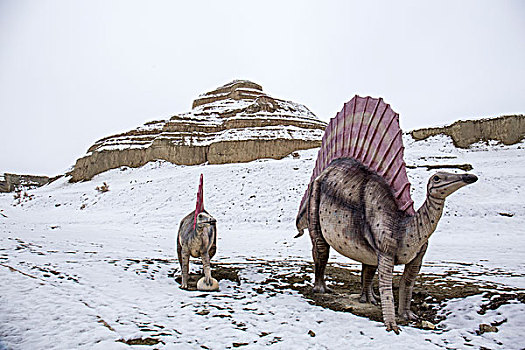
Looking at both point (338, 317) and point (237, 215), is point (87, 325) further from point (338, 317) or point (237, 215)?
point (237, 215)

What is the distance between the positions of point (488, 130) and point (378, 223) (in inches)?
1324

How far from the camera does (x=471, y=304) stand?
15.4 feet

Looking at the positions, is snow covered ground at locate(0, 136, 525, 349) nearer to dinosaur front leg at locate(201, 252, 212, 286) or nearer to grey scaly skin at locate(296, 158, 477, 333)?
dinosaur front leg at locate(201, 252, 212, 286)

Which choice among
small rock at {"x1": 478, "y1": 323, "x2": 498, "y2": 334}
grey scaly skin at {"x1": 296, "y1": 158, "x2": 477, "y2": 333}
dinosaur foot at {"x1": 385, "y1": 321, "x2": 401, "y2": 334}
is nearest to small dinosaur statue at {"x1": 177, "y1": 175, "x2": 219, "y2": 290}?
grey scaly skin at {"x1": 296, "y1": 158, "x2": 477, "y2": 333}

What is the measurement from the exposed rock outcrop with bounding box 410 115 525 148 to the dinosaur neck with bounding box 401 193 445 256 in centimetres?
3101

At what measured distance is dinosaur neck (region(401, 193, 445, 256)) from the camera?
4145 mm

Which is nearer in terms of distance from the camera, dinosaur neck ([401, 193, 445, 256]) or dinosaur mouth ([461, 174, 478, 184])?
dinosaur mouth ([461, 174, 478, 184])

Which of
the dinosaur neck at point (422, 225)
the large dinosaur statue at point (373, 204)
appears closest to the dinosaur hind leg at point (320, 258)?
the large dinosaur statue at point (373, 204)

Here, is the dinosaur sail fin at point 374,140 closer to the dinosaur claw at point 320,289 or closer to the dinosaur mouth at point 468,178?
the dinosaur mouth at point 468,178

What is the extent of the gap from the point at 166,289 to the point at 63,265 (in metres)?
2.50

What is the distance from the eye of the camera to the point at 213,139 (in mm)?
43750

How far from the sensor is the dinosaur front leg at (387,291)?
412 centimetres

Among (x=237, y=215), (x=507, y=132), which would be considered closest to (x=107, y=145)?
(x=237, y=215)

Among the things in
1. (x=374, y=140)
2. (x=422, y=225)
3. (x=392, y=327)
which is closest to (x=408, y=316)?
(x=392, y=327)
